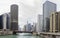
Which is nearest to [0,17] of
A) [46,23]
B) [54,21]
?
[46,23]

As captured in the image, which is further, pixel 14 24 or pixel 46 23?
pixel 14 24

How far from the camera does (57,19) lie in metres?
103

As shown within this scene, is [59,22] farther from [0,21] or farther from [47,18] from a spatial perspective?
[0,21]

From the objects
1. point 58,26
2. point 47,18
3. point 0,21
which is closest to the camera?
point 58,26

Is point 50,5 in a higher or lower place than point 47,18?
higher

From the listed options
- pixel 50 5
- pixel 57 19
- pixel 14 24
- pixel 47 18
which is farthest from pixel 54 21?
pixel 14 24

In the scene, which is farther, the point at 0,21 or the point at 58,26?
the point at 0,21

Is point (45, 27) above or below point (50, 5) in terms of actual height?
below

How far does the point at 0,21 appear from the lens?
161m

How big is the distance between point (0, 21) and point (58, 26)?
79419 millimetres

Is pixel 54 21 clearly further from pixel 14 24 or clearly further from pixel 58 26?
pixel 14 24

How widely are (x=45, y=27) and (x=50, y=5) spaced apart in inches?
908

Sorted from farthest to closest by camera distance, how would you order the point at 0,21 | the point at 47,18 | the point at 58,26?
the point at 0,21, the point at 47,18, the point at 58,26

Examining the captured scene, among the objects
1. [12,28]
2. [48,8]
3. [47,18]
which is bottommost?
[12,28]
